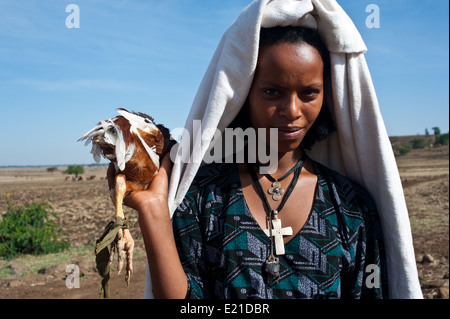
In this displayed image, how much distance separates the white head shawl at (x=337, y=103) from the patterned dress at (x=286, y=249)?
0.26 feet

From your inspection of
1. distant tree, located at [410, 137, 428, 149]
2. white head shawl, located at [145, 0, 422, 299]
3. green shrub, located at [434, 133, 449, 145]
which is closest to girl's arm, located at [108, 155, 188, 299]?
white head shawl, located at [145, 0, 422, 299]

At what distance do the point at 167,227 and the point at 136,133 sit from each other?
1.18 ft

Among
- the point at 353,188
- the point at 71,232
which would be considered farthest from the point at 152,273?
the point at 71,232

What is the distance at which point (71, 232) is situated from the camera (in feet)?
32.1

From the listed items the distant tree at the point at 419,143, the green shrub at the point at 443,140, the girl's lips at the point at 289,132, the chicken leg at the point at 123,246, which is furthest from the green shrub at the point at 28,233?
the distant tree at the point at 419,143

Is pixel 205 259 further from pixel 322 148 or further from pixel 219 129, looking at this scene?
pixel 322 148

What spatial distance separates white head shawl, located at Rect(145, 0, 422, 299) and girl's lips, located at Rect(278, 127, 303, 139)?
0.20m

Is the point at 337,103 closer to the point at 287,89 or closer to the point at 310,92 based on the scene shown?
the point at 310,92

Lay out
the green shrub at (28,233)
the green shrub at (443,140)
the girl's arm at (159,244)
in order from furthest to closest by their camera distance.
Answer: the green shrub at (443,140)
the green shrub at (28,233)
the girl's arm at (159,244)

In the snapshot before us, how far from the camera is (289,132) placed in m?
1.66

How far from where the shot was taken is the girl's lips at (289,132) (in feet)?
5.43


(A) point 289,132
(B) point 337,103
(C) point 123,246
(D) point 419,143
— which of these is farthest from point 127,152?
(D) point 419,143

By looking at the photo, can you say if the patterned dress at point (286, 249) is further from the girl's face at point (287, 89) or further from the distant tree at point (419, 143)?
the distant tree at point (419, 143)
